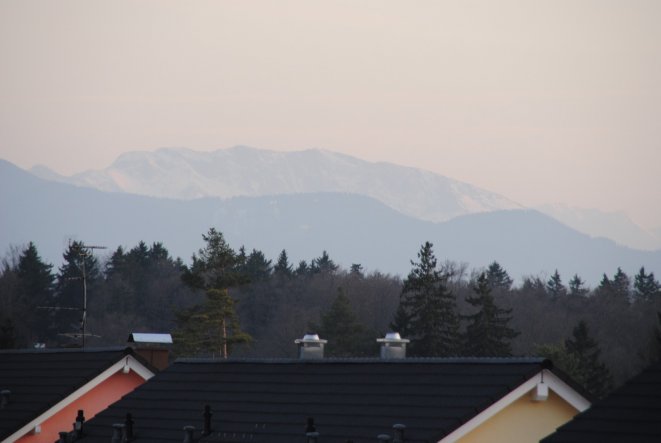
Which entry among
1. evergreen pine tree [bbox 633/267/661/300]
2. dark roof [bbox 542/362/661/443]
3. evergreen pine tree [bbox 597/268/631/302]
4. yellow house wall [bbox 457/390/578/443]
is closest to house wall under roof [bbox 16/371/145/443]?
yellow house wall [bbox 457/390/578/443]

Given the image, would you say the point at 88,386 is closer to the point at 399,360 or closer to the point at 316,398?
the point at 316,398

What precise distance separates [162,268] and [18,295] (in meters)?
26.4

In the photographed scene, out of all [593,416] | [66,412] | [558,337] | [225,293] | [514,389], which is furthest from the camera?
[558,337]

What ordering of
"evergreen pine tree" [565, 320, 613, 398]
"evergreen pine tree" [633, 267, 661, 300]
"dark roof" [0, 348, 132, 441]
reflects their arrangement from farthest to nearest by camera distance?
"evergreen pine tree" [633, 267, 661, 300] < "evergreen pine tree" [565, 320, 613, 398] < "dark roof" [0, 348, 132, 441]

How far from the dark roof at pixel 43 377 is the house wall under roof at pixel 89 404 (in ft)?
1.24

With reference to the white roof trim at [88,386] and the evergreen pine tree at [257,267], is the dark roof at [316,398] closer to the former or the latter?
the white roof trim at [88,386]

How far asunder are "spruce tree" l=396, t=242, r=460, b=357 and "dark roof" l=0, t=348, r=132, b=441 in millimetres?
55070

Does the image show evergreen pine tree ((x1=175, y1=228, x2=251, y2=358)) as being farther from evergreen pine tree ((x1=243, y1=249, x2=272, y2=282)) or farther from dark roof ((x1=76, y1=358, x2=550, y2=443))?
evergreen pine tree ((x1=243, y1=249, x2=272, y2=282))

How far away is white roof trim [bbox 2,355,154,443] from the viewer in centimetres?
2652

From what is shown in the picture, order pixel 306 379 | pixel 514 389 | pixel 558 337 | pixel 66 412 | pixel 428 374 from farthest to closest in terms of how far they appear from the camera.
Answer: pixel 558 337 → pixel 66 412 → pixel 306 379 → pixel 428 374 → pixel 514 389

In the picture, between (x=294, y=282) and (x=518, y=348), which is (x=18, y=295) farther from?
(x=518, y=348)

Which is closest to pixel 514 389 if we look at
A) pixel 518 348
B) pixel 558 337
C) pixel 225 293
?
pixel 225 293

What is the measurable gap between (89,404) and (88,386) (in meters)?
0.58

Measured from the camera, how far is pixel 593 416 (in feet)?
49.8
